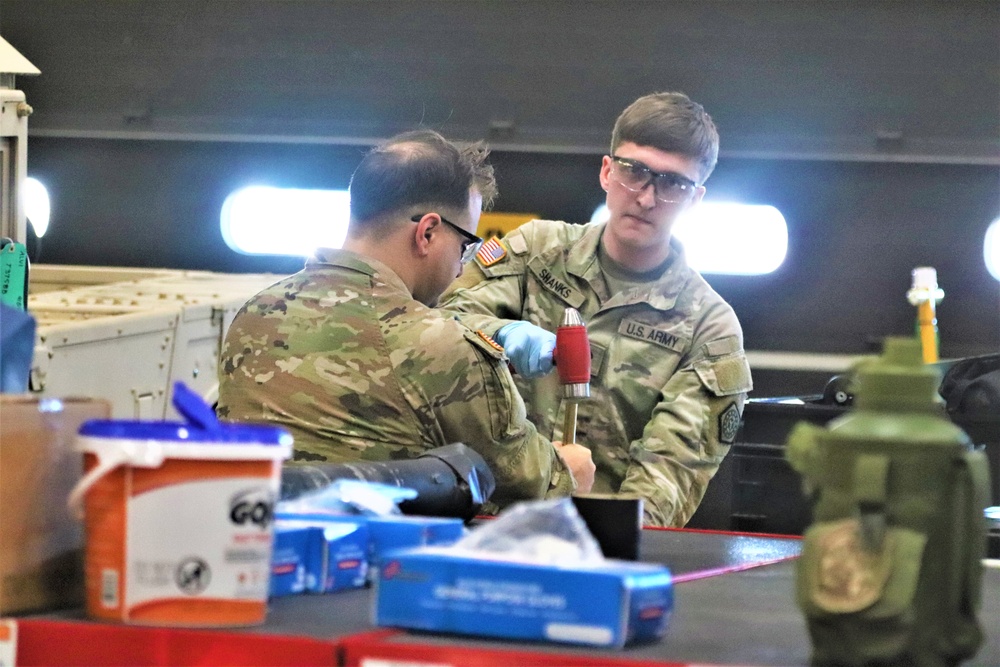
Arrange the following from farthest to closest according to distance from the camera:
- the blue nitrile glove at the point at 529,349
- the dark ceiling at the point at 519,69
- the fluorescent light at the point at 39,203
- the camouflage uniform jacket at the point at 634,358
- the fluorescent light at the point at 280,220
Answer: the fluorescent light at the point at 39,203
the fluorescent light at the point at 280,220
the dark ceiling at the point at 519,69
the camouflage uniform jacket at the point at 634,358
the blue nitrile glove at the point at 529,349

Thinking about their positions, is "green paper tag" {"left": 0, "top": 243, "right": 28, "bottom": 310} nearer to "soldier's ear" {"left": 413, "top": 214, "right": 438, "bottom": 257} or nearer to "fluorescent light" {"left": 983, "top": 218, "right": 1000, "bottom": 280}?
"soldier's ear" {"left": 413, "top": 214, "right": 438, "bottom": 257}

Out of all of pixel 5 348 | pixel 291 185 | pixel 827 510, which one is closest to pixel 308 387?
pixel 5 348

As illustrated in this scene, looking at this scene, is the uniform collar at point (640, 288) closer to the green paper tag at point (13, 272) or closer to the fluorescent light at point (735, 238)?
the green paper tag at point (13, 272)

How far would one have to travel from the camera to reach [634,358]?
3.00 m

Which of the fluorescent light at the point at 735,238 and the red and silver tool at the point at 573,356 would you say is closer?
the red and silver tool at the point at 573,356

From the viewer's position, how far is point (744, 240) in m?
5.59

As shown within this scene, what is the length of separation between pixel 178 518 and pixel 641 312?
1.99 metres

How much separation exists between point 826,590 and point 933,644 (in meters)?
0.09

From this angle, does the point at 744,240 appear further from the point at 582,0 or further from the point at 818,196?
the point at 582,0

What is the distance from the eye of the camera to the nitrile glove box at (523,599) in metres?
1.10

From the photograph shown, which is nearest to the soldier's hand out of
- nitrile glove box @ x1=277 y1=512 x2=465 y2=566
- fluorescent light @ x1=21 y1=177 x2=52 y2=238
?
nitrile glove box @ x1=277 y1=512 x2=465 y2=566

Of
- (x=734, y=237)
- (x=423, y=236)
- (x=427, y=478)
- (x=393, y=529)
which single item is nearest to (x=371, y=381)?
(x=423, y=236)

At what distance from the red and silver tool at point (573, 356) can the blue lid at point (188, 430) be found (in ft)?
4.36

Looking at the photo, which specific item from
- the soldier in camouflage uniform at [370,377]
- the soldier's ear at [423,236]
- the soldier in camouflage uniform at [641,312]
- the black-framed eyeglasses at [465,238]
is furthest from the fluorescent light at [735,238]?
the soldier in camouflage uniform at [370,377]
